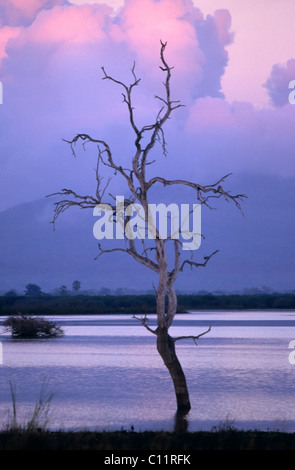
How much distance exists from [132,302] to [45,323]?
5058 cm

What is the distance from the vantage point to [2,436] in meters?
10.4

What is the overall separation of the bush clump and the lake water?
12.4 feet

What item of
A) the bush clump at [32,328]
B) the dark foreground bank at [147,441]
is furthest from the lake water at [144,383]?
the bush clump at [32,328]

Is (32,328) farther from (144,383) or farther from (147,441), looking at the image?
(147,441)

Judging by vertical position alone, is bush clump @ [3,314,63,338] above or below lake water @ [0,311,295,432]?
above

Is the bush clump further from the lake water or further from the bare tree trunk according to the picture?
the bare tree trunk

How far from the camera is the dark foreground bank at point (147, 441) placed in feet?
31.8

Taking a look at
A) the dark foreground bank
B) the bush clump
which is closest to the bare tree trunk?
the dark foreground bank

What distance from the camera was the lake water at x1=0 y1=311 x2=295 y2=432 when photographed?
47.1 ft

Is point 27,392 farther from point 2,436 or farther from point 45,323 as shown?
point 45,323

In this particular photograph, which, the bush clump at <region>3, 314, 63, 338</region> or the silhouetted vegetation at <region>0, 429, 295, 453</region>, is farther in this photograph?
the bush clump at <region>3, 314, 63, 338</region>

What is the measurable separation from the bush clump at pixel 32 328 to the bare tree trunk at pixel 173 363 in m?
24.2

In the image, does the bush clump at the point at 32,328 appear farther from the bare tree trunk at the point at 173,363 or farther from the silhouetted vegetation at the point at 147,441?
the silhouetted vegetation at the point at 147,441
